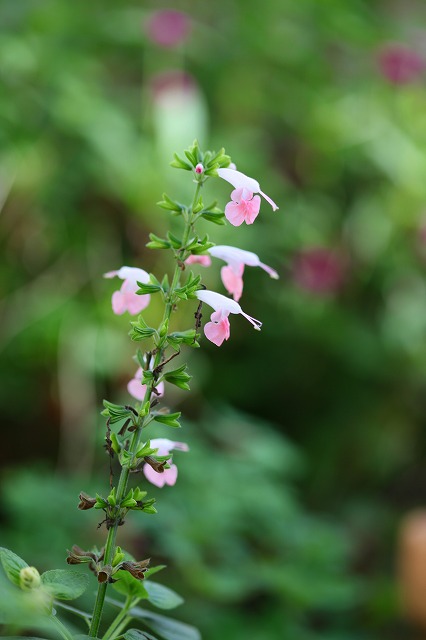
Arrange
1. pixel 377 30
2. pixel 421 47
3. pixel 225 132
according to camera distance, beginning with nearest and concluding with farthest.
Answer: pixel 225 132
pixel 377 30
pixel 421 47

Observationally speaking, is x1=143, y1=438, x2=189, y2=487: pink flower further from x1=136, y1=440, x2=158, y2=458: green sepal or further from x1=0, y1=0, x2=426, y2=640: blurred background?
x1=0, y1=0, x2=426, y2=640: blurred background

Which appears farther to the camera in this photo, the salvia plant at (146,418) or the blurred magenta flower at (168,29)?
the blurred magenta flower at (168,29)

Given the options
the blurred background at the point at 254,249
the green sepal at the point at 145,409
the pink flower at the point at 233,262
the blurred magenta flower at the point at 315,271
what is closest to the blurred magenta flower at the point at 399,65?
the blurred background at the point at 254,249

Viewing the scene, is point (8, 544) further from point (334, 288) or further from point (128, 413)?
point (334, 288)

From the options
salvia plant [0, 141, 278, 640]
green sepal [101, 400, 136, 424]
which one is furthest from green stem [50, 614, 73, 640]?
green sepal [101, 400, 136, 424]

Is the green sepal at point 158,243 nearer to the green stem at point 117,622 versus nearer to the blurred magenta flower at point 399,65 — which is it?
the green stem at point 117,622

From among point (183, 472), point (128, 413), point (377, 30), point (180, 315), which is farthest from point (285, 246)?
point (128, 413)

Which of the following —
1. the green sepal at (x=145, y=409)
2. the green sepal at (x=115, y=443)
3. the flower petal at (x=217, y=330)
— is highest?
the flower petal at (x=217, y=330)

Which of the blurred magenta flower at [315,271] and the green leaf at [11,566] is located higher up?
the blurred magenta flower at [315,271]
